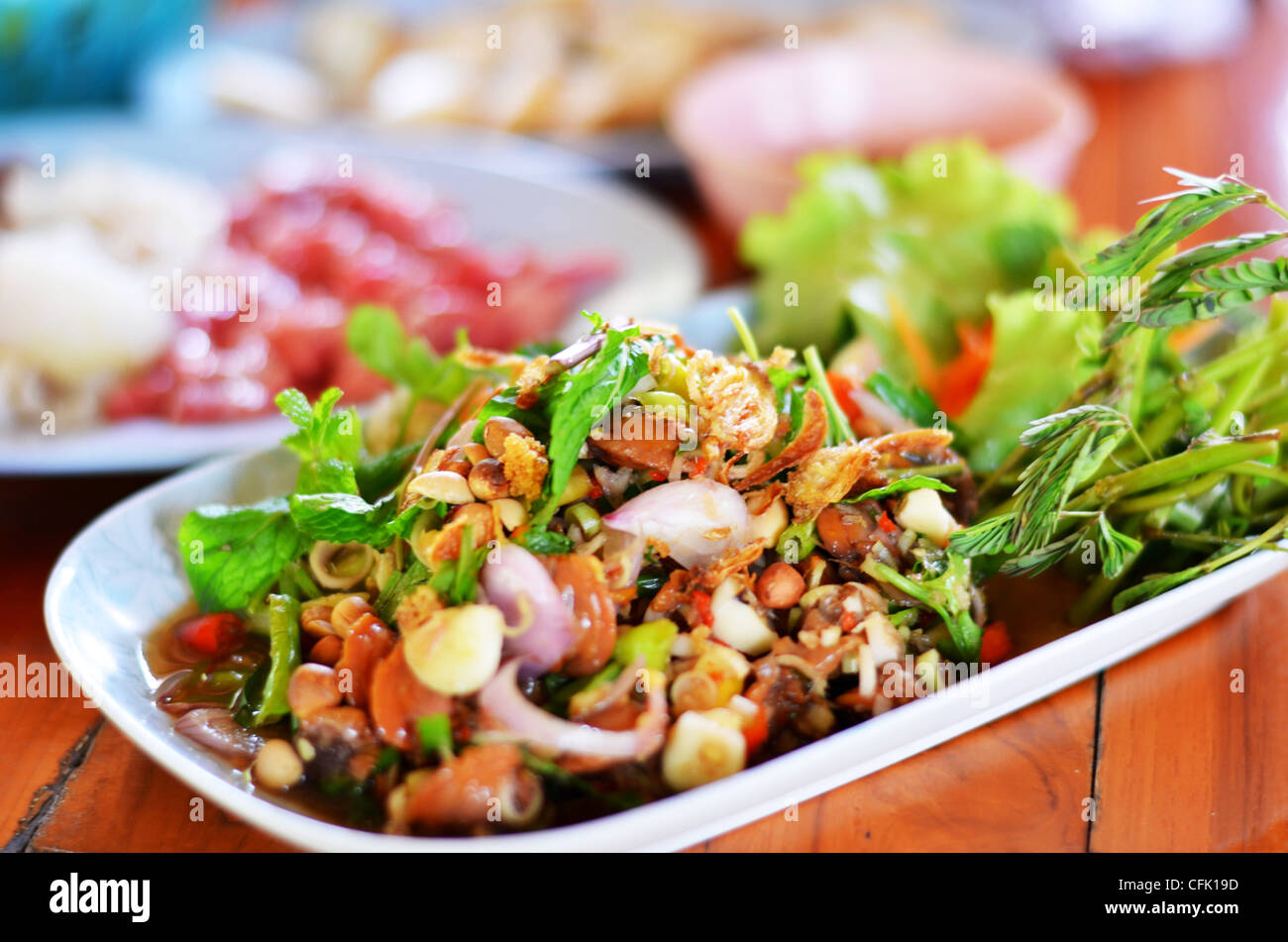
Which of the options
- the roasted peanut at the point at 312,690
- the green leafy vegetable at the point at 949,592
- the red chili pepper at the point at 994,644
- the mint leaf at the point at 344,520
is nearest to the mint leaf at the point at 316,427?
the mint leaf at the point at 344,520

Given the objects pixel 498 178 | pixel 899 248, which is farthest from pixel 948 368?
pixel 498 178

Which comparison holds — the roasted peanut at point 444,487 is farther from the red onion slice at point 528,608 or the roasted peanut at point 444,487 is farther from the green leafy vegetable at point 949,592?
the green leafy vegetable at point 949,592

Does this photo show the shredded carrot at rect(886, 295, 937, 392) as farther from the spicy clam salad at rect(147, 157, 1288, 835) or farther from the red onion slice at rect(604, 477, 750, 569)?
the red onion slice at rect(604, 477, 750, 569)

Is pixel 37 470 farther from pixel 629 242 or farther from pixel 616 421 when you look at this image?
pixel 629 242

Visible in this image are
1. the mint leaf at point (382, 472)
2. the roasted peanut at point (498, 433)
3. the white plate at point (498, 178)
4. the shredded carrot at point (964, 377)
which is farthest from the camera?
the white plate at point (498, 178)

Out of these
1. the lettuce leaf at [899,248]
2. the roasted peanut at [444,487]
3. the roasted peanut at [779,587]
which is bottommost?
the roasted peanut at [779,587]

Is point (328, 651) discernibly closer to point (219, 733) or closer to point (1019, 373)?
point (219, 733)
